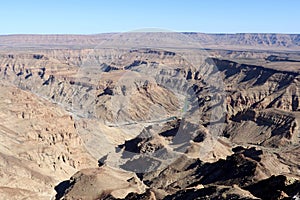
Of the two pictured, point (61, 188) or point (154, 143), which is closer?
point (61, 188)

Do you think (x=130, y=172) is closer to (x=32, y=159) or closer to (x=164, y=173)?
(x=164, y=173)

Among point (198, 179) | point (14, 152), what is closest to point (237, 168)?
point (198, 179)

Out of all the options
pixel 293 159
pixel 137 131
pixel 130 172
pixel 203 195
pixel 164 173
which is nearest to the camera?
pixel 203 195

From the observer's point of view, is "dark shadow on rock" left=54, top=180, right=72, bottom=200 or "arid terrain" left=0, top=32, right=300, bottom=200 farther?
"dark shadow on rock" left=54, top=180, right=72, bottom=200

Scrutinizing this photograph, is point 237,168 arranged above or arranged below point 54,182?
above

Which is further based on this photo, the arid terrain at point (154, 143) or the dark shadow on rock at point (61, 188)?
the dark shadow on rock at point (61, 188)

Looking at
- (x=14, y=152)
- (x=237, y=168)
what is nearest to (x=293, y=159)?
(x=237, y=168)

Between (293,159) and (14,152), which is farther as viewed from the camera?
(293,159)

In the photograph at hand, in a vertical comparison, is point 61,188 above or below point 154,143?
below

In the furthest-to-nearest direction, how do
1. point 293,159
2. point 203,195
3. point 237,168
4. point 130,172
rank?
point 293,159
point 130,172
point 237,168
point 203,195
